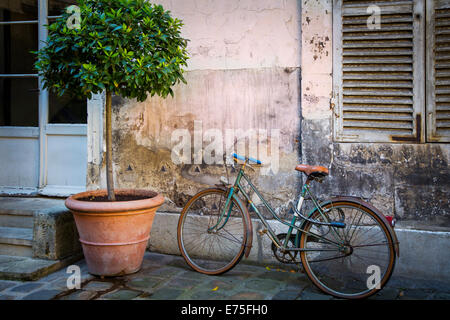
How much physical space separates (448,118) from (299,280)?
6.50 feet

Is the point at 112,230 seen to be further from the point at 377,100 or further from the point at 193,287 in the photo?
the point at 377,100

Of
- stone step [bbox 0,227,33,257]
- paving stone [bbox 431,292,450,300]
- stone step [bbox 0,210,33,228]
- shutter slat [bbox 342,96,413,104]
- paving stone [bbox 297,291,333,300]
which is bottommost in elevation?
paving stone [bbox 431,292,450,300]

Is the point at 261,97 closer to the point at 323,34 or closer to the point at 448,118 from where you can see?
the point at 323,34

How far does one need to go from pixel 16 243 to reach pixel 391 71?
3.95 meters

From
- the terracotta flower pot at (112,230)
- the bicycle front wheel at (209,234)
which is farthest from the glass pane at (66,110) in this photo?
the bicycle front wheel at (209,234)

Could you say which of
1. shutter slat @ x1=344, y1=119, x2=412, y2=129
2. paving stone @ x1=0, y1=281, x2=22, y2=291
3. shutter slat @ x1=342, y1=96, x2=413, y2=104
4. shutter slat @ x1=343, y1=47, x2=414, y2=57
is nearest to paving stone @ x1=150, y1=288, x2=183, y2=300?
paving stone @ x1=0, y1=281, x2=22, y2=291

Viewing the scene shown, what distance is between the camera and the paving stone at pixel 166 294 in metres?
3.19

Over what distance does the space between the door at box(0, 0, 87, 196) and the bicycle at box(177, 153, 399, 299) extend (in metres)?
1.67

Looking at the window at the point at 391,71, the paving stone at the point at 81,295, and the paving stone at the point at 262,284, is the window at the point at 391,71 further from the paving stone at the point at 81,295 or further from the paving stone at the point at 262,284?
the paving stone at the point at 81,295

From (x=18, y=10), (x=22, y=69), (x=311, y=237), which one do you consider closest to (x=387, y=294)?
(x=311, y=237)

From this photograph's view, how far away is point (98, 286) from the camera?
11.2ft

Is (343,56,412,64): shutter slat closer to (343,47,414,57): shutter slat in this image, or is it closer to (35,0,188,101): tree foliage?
(343,47,414,57): shutter slat

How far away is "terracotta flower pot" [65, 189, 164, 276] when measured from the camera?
11.3 feet

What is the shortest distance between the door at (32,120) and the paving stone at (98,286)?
1639 mm
